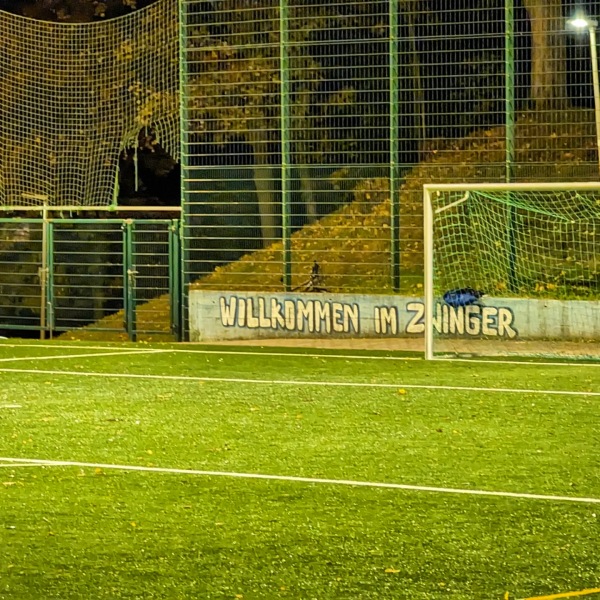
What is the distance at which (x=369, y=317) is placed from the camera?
1614 centimetres

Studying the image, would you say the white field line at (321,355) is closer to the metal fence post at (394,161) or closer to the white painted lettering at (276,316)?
the white painted lettering at (276,316)

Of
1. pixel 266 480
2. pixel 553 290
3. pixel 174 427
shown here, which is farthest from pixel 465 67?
pixel 266 480

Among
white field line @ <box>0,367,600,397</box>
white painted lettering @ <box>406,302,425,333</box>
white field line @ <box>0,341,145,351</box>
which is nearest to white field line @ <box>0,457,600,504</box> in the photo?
white field line @ <box>0,367,600,397</box>

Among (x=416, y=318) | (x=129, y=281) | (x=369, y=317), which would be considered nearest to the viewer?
(x=416, y=318)

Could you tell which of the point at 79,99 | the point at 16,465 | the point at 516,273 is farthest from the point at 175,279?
the point at 16,465

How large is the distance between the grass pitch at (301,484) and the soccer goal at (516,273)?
7.40 ft

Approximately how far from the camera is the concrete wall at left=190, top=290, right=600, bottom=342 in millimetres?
15125

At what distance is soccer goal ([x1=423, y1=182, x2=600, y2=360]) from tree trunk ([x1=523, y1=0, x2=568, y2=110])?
106cm

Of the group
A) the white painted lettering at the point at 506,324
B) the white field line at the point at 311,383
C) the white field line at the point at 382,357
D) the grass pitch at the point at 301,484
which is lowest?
the grass pitch at the point at 301,484

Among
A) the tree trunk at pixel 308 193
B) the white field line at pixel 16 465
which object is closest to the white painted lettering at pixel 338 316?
the tree trunk at pixel 308 193

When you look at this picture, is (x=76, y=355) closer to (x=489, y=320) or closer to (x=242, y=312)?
(x=242, y=312)

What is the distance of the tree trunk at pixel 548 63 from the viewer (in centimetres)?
1551

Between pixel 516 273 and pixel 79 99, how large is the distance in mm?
7308

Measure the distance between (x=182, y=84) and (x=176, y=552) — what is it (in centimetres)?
1222
